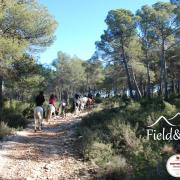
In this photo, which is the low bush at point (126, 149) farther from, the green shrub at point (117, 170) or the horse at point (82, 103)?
the horse at point (82, 103)

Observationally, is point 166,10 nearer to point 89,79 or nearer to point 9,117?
point 9,117

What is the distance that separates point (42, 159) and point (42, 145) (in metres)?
2.32

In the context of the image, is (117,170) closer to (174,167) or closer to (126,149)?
(174,167)

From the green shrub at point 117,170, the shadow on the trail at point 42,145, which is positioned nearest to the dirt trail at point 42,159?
the shadow on the trail at point 42,145

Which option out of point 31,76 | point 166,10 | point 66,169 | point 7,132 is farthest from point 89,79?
point 66,169

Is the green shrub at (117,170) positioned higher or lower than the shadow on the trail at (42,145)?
lower

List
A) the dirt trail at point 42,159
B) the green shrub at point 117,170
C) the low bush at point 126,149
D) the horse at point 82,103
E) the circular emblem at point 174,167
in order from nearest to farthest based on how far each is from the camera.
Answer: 1. the circular emblem at point 174,167
2. the green shrub at point 117,170
3. the low bush at point 126,149
4. the dirt trail at point 42,159
5. the horse at point 82,103

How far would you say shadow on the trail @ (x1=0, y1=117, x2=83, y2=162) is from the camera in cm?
1260

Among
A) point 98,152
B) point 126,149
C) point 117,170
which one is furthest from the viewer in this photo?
point 126,149

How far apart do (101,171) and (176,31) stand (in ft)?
113

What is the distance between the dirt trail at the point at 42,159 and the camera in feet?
34.1

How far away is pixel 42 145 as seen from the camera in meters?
14.4

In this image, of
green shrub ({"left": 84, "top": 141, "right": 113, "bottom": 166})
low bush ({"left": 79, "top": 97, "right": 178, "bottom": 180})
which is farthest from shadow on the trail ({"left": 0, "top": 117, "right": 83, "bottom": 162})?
low bush ({"left": 79, "top": 97, "right": 178, "bottom": 180})

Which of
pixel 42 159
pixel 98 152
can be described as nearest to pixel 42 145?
pixel 42 159
